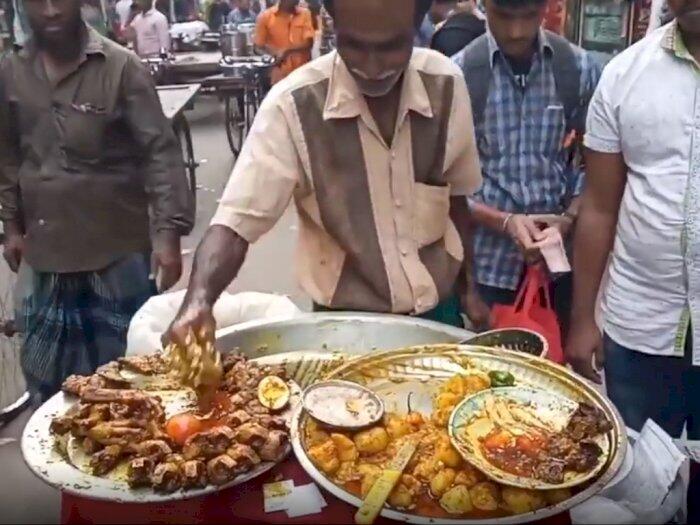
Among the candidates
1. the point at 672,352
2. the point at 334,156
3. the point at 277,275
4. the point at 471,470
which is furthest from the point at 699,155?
the point at 277,275

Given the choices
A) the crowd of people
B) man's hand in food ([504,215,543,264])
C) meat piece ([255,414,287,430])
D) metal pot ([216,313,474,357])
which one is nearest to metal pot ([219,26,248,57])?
the crowd of people

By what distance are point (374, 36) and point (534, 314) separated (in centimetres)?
56

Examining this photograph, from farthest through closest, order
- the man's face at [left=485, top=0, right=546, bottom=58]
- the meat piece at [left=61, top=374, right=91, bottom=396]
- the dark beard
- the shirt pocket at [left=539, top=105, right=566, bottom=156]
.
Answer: the shirt pocket at [left=539, top=105, right=566, bottom=156] → the man's face at [left=485, top=0, right=546, bottom=58] → the dark beard → the meat piece at [left=61, top=374, right=91, bottom=396]

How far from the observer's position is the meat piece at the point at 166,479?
0.92 meters

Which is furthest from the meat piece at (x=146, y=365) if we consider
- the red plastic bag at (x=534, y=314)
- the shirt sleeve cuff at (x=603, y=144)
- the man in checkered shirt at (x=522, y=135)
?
the shirt sleeve cuff at (x=603, y=144)

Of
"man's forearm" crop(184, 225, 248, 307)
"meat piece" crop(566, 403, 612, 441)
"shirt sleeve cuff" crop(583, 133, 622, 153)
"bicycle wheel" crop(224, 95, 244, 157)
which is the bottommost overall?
"meat piece" crop(566, 403, 612, 441)

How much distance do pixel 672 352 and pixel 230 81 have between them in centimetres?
94

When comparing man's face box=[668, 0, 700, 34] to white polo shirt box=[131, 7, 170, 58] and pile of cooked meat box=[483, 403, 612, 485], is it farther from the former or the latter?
white polo shirt box=[131, 7, 170, 58]

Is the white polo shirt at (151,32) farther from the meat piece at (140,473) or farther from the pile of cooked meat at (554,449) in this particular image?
the pile of cooked meat at (554,449)

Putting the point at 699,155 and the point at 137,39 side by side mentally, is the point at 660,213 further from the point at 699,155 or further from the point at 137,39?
the point at 137,39

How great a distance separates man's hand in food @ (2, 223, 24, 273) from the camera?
69.7 inches

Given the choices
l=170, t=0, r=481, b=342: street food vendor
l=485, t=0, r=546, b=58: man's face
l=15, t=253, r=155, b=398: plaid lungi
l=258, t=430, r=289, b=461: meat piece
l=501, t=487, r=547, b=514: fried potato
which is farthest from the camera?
l=15, t=253, r=155, b=398: plaid lungi

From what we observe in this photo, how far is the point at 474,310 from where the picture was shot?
4.86 feet

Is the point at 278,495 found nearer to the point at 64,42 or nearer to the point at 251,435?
the point at 251,435
